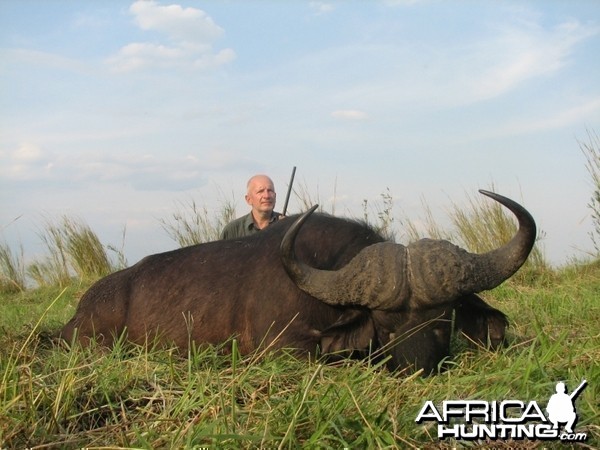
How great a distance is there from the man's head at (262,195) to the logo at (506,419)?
575cm

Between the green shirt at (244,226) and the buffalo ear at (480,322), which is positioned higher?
the green shirt at (244,226)

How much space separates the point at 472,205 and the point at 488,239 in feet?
2.34

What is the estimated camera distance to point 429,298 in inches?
159

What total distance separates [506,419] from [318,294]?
5.62ft

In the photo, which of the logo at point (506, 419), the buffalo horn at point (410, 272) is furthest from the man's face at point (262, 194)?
the logo at point (506, 419)

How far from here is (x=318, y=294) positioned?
4.32 m

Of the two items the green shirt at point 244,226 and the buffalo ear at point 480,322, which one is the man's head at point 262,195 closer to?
the green shirt at point 244,226

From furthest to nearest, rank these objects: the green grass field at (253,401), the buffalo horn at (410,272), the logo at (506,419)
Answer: the buffalo horn at (410,272) < the logo at (506,419) < the green grass field at (253,401)

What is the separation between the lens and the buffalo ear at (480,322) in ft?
14.8

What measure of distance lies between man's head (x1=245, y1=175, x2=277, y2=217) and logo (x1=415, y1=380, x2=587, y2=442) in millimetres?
5751

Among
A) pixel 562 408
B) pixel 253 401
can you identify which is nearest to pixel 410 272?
pixel 562 408

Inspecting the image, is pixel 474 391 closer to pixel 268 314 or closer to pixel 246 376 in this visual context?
pixel 246 376

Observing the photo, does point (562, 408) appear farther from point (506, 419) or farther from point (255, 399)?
point (255, 399)

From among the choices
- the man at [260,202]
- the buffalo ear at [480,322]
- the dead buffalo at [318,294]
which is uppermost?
the man at [260,202]
